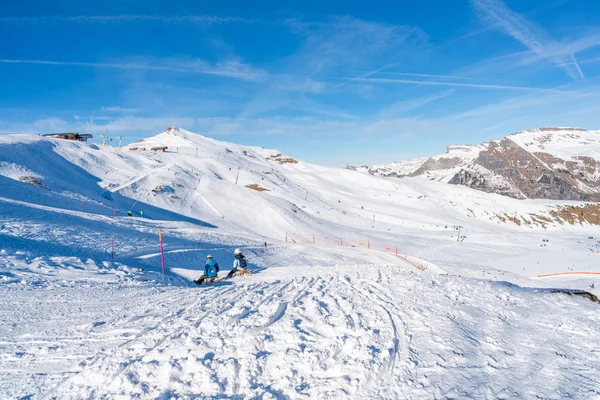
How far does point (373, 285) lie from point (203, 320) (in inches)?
245

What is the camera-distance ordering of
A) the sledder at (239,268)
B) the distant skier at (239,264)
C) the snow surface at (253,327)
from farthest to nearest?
the distant skier at (239,264)
the sledder at (239,268)
the snow surface at (253,327)

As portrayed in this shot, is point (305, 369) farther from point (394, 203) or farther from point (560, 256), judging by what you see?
point (394, 203)

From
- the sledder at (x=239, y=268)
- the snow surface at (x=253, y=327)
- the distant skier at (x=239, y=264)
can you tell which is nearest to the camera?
the snow surface at (x=253, y=327)

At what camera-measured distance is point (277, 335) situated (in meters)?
6.56

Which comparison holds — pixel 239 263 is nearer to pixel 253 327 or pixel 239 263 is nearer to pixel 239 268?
pixel 239 268

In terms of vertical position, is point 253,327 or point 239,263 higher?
point 253,327

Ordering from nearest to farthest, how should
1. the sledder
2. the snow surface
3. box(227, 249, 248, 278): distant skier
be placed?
the snow surface → the sledder → box(227, 249, 248, 278): distant skier

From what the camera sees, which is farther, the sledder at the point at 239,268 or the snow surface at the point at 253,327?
the sledder at the point at 239,268

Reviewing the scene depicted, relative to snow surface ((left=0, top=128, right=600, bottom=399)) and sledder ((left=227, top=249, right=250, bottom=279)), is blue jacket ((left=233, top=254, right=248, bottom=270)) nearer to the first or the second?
sledder ((left=227, top=249, right=250, bottom=279))

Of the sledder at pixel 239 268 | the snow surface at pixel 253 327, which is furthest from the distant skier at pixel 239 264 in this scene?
the snow surface at pixel 253 327

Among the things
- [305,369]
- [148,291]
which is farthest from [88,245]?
[305,369]

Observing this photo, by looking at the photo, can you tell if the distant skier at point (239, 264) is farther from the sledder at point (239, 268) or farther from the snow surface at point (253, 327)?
the snow surface at point (253, 327)

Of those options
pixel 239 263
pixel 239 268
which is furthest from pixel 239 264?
pixel 239 268

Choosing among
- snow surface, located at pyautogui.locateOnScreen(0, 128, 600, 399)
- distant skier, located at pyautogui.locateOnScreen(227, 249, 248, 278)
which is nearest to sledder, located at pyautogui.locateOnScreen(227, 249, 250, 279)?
distant skier, located at pyautogui.locateOnScreen(227, 249, 248, 278)
